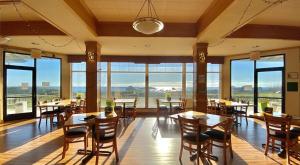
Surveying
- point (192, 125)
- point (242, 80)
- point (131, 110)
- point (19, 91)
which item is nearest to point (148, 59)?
point (131, 110)

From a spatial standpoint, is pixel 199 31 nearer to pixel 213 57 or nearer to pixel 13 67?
pixel 213 57

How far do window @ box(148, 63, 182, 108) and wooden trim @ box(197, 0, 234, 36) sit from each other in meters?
4.58

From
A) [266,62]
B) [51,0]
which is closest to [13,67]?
[51,0]

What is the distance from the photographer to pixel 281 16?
4754mm

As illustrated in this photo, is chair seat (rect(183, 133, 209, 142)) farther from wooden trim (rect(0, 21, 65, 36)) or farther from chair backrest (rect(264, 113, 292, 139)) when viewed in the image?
wooden trim (rect(0, 21, 65, 36))

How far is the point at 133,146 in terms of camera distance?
4.53 m

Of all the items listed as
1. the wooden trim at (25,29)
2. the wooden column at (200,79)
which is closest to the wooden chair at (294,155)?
the wooden column at (200,79)

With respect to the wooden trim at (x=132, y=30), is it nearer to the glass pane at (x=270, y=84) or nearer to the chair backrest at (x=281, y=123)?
the chair backrest at (x=281, y=123)

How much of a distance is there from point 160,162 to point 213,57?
6.68 meters

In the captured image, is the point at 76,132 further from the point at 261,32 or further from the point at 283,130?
the point at 261,32

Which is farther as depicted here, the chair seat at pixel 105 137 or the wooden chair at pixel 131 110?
the wooden chair at pixel 131 110

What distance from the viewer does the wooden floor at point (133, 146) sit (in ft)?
12.2

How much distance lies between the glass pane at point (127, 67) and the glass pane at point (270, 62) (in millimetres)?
4962

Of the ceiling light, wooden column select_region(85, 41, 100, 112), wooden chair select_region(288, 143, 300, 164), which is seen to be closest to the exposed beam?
wooden column select_region(85, 41, 100, 112)
